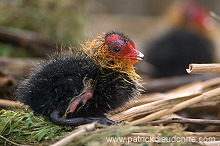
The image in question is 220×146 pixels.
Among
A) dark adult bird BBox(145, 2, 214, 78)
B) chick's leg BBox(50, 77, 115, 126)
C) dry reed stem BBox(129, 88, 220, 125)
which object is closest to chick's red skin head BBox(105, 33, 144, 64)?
chick's leg BBox(50, 77, 115, 126)

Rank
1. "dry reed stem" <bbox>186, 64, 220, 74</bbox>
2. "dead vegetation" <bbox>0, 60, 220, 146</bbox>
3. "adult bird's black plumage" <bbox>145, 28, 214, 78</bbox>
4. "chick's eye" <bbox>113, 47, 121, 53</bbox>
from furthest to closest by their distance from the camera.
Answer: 1. "adult bird's black plumage" <bbox>145, 28, 214, 78</bbox>
2. "chick's eye" <bbox>113, 47, 121, 53</bbox>
3. "dry reed stem" <bbox>186, 64, 220, 74</bbox>
4. "dead vegetation" <bbox>0, 60, 220, 146</bbox>

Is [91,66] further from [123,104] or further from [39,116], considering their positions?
[39,116]

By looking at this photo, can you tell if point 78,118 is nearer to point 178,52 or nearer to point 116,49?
point 116,49

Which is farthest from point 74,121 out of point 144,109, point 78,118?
point 144,109

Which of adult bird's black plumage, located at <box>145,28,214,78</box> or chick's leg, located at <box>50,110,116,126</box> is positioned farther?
adult bird's black plumage, located at <box>145,28,214,78</box>

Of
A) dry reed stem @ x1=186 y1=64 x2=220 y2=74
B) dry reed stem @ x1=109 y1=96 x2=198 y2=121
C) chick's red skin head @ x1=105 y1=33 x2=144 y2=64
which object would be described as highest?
chick's red skin head @ x1=105 y1=33 x2=144 y2=64

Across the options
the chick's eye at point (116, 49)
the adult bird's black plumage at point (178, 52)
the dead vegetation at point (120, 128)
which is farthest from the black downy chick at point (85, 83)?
the adult bird's black plumage at point (178, 52)

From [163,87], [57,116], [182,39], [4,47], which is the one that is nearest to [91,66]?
[57,116]

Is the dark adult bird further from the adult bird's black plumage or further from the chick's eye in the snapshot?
the chick's eye

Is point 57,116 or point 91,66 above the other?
point 91,66
